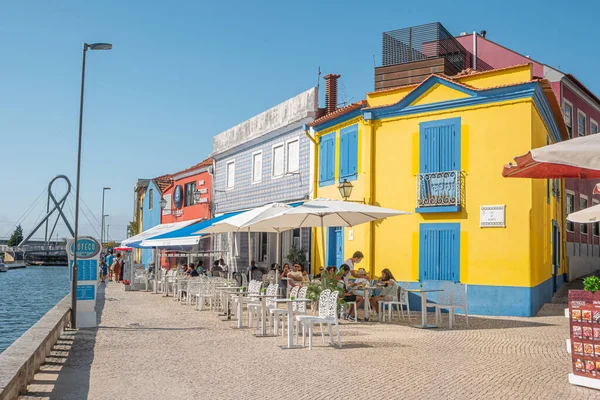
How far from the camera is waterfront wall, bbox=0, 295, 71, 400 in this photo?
19.6 feet

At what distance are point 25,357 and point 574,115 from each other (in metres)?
22.7

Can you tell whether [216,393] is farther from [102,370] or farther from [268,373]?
[102,370]

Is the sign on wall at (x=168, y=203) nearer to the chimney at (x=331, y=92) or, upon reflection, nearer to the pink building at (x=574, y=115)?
the chimney at (x=331, y=92)

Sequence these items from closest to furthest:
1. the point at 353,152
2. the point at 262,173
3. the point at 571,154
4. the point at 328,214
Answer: the point at 571,154
the point at 328,214
the point at 353,152
the point at 262,173

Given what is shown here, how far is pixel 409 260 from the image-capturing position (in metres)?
17.5

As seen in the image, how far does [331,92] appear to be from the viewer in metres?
23.0

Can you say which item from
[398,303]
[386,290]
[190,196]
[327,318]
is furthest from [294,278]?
[190,196]

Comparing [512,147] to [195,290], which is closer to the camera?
[512,147]

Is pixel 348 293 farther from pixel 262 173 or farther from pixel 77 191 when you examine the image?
pixel 262 173

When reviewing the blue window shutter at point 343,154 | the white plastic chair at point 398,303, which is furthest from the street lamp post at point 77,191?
the blue window shutter at point 343,154

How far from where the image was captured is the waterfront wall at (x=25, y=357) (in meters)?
5.97

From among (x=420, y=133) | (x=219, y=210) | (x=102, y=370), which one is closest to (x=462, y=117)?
(x=420, y=133)

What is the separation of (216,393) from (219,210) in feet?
76.7

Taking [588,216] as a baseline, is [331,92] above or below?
above
